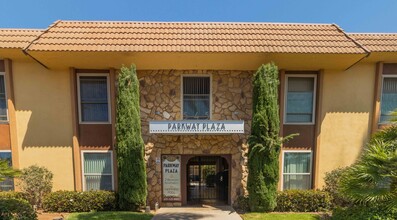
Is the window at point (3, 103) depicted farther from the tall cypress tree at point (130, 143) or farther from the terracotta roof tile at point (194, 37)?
the tall cypress tree at point (130, 143)

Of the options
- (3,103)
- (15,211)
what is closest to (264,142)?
(15,211)

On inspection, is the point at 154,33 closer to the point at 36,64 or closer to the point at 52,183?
the point at 36,64

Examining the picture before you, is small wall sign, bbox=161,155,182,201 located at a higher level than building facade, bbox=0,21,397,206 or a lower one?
lower

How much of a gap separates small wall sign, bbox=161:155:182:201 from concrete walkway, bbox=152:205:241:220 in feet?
1.74

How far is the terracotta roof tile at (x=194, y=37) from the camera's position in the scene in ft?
25.5

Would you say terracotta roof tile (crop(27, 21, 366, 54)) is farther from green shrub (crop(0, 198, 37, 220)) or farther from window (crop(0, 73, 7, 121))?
green shrub (crop(0, 198, 37, 220))

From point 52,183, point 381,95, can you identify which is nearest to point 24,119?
point 52,183

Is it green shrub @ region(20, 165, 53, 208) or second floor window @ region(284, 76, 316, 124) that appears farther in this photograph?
second floor window @ region(284, 76, 316, 124)

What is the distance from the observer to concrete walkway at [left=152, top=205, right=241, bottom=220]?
8.23 m

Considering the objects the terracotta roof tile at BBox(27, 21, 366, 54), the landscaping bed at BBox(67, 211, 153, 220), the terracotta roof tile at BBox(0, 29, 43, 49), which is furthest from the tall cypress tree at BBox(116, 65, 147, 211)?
the terracotta roof tile at BBox(0, 29, 43, 49)

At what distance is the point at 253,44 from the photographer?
8.08m

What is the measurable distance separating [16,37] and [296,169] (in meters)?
12.7

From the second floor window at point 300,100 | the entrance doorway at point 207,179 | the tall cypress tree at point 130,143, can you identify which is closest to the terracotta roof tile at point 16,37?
the tall cypress tree at point 130,143

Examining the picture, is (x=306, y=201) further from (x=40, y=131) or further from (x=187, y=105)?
(x=40, y=131)
